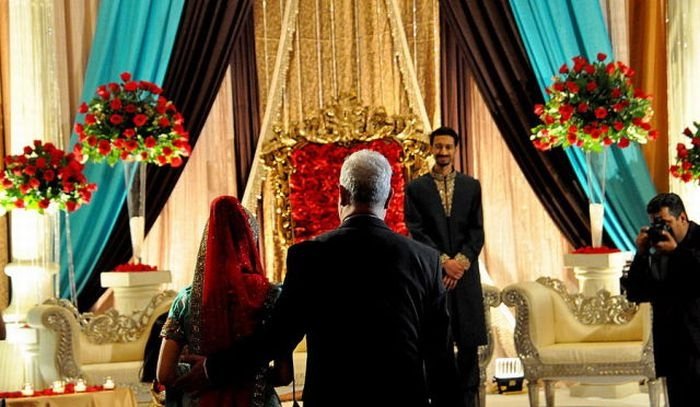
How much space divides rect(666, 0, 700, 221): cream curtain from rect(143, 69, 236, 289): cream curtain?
Result: 2843mm

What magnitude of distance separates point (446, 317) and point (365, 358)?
228 millimetres

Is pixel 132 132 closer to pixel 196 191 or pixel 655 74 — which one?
pixel 196 191

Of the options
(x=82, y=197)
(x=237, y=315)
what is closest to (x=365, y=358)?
(x=237, y=315)

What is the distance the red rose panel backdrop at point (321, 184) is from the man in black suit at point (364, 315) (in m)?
5.04

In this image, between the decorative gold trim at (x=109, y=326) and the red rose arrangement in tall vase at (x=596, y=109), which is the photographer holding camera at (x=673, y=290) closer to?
the red rose arrangement in tall vase at (x=596, y=109)

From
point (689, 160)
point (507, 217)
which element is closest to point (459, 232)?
point (689, 160)

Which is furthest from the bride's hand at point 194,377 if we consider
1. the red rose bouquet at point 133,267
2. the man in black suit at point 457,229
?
the red rose bouquet at point 133,267

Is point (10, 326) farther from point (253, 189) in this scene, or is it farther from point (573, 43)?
point (573, 43)

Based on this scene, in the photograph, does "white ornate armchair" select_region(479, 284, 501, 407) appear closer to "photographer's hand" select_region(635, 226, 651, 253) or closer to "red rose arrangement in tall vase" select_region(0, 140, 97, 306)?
"photographer's hand" select_region(635, 226, 651, 253)

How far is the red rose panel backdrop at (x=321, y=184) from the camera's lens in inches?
311

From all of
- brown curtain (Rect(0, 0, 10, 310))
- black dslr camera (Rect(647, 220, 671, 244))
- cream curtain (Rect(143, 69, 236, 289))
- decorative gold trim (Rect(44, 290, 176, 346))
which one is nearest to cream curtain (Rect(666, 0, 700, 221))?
cream curtain (Rect(143, 69, 236, 289))

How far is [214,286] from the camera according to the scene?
10.1 ft

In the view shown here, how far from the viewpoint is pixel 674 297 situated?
4441 millimetres

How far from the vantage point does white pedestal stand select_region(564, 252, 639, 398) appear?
705 centimetres
